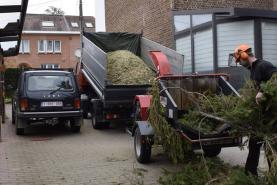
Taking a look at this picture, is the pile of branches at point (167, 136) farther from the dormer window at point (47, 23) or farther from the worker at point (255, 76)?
the dormer window at point (47, 23)

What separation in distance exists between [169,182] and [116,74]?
6.46m

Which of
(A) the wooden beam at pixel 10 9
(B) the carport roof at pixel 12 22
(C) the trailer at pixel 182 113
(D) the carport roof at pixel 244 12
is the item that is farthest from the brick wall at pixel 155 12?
(C) the trailer at pixel 182 113

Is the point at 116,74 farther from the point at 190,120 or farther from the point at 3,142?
the point at 190,120

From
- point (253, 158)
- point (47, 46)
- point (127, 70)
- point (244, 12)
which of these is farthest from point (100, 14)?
point (253, 158)

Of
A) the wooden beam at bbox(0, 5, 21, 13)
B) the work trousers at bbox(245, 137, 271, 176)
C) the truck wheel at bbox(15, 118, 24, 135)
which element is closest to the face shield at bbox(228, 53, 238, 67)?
the work trousers at bbox(245, 137, 271, 176)

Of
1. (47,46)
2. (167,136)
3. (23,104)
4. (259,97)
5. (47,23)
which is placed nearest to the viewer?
(259,97)

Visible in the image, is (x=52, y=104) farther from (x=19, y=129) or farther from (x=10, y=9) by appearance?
(x=10, y=9)

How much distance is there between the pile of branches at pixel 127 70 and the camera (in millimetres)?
12891

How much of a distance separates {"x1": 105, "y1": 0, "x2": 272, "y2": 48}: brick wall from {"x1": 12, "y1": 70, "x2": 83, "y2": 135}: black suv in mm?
6328

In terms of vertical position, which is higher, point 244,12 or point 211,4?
point 211,4

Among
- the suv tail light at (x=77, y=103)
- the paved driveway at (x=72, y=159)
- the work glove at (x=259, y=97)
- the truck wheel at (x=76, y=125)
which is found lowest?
the paved driveway at (x=72, y=159)

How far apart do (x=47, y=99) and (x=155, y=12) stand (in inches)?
345

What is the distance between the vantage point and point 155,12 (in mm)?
20203

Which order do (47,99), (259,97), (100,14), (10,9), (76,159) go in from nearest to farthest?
1. (259,97)
2. (76,159)
3. (10,9)
4. (47,99)
5. (100,14)
